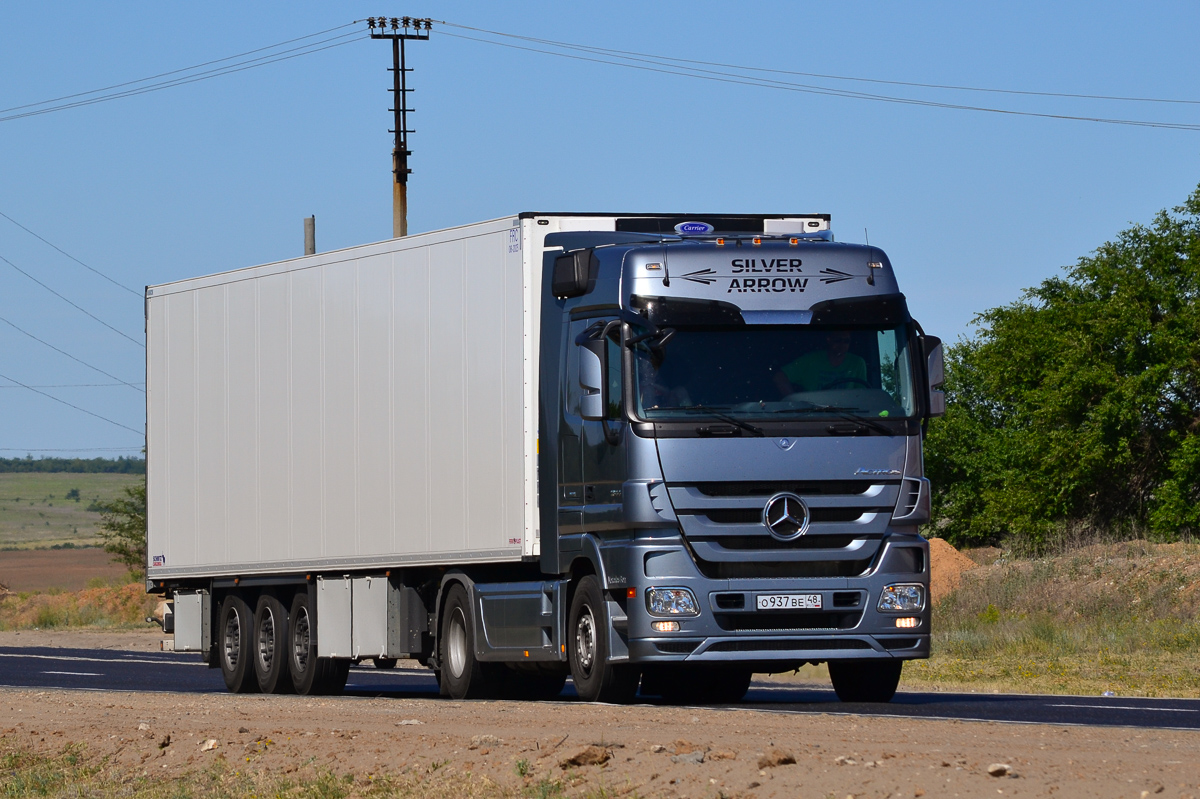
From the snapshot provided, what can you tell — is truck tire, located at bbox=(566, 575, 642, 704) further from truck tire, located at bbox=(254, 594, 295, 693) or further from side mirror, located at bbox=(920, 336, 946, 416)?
truck tire, located at bbox=(254, 594, 295, 693)

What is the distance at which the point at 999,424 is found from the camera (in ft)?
189

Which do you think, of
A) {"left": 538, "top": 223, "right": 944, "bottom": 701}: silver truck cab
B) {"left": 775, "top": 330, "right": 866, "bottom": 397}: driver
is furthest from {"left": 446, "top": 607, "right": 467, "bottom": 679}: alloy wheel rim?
{"left": 775, "top": 330, "right": 866, "bottom": 397}: driver

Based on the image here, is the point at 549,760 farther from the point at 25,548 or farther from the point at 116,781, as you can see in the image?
the point at 25,548

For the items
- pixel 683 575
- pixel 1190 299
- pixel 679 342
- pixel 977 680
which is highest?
pixel 1190 299

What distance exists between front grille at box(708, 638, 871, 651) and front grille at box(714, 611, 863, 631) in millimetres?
108

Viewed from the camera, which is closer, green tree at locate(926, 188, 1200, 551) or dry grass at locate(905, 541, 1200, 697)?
dry grass at locate(905, 541, 1200, 697)

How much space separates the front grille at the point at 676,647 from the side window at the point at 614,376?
5.85ft

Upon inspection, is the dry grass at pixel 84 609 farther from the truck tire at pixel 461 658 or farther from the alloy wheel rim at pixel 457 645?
the alloy wheel rim at pixel 457 645

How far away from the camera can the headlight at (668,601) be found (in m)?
14.4

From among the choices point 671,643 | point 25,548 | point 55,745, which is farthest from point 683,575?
point 25,548

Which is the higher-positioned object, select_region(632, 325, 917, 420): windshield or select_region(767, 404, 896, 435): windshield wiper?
select_region(632, 325, 917, 420): windshield

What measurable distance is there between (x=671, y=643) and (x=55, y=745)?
4631mm

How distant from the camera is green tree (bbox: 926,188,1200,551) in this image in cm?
4666

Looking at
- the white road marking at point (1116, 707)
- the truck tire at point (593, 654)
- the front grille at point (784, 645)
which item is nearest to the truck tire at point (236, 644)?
the truck tire at point (593, 654)
